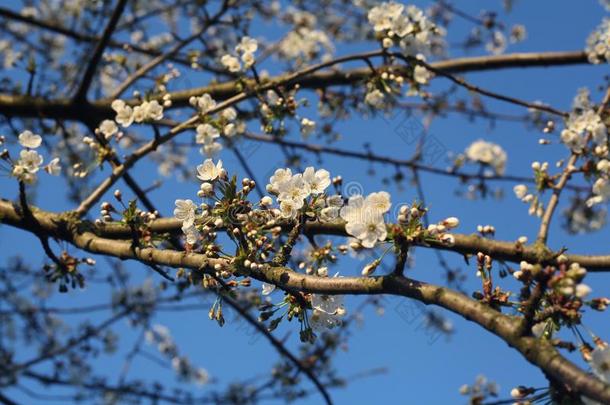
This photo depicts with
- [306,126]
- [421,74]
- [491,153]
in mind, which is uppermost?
[491,153]

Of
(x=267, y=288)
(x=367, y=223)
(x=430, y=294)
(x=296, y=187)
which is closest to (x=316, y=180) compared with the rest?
(x=296, y=187)

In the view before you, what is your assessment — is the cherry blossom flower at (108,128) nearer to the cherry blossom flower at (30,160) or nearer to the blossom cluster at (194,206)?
the cherry blossom flower at (30,160)

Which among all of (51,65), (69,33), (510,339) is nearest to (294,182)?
(510,339)

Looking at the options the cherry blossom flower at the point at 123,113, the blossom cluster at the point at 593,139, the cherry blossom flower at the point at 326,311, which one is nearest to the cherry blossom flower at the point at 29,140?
the cherry blossom flower at the point at 123,113

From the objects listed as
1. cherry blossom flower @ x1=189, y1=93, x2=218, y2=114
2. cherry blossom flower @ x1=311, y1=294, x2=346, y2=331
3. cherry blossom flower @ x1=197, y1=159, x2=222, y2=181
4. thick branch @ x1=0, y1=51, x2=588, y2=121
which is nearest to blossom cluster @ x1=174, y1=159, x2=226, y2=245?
cherry blossom flower @ x1=197, y1=159, x2=222, y2=181

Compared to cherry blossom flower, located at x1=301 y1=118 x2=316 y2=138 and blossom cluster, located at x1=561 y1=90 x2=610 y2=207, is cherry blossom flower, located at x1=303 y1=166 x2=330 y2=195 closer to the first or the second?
blossom cluster, located at x1=561 y1=90 x2=610 y2=207

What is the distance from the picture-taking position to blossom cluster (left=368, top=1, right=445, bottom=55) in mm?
4445

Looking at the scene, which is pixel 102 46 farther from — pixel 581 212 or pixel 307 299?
pixel 581 212

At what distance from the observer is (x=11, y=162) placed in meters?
3.44

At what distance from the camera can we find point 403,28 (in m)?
4.48

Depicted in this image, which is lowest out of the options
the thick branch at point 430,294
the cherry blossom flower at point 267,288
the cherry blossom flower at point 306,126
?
the thick branch at point 430,294

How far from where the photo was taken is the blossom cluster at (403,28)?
175 inches

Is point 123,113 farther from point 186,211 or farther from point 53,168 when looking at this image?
point 186,211

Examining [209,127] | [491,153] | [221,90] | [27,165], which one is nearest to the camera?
[27,165]
